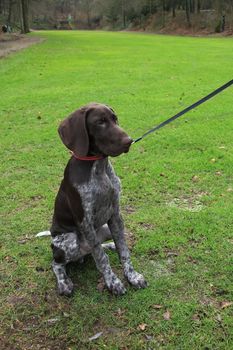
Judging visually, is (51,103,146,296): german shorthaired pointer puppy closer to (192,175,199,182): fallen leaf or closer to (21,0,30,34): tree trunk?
(192,175,199,182): fallen leaf

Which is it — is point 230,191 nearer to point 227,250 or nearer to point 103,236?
point 227,250

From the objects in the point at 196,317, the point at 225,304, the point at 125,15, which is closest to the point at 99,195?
the point at 196,317

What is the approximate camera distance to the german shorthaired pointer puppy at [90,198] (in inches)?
140

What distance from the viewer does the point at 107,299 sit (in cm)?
402

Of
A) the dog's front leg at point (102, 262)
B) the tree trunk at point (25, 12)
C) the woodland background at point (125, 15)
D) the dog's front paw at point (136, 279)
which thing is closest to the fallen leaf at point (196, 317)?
the dog's front paw at point (136, 279)

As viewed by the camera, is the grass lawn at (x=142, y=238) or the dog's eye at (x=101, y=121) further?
the grass lawn at (x=142, y=238)

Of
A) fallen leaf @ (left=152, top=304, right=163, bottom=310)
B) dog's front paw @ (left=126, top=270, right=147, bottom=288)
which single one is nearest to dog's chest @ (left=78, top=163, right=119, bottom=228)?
dog's front paw @ (left=126, top=270, right=147, bottom=288)

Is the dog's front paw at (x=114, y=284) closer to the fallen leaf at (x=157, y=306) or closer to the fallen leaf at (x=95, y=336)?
the fallen leaf at (x=157, y=306)

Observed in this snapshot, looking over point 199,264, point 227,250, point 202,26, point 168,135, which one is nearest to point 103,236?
point 199,264

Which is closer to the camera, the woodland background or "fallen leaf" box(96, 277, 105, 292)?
"fallen leaf" box(96, 277, 105, 292)

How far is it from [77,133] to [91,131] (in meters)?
0.12

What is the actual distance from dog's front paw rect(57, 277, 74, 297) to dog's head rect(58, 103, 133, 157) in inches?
52.1

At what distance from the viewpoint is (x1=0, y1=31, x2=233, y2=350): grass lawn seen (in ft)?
12.1

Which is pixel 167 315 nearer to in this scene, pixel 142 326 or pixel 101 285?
pixel 142 326
